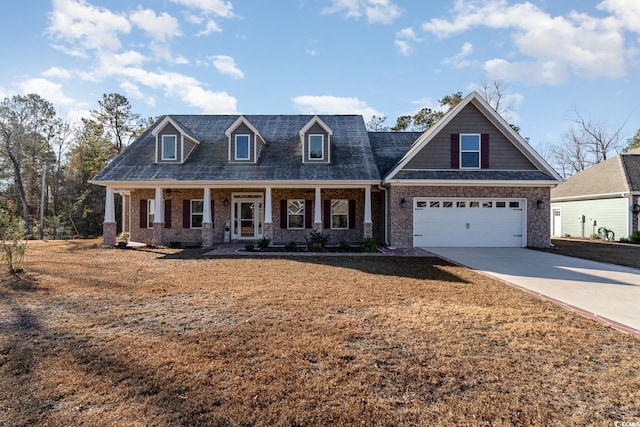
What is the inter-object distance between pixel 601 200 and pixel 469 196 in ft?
40.0

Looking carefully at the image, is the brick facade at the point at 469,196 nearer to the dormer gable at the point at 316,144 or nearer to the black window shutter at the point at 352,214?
the black window shutter at the point at 352,214

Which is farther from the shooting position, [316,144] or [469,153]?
[316,144]

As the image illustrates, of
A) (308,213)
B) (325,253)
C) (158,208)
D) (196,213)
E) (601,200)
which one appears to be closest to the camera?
(325,253)

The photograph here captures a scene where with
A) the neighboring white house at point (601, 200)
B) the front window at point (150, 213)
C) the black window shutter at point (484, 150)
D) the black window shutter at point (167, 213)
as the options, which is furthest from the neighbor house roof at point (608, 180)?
the front window at point (150, 213)

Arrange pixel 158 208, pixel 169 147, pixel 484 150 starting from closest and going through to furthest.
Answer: pixel 484 150 → pixel 158 208 → pixel 169 147

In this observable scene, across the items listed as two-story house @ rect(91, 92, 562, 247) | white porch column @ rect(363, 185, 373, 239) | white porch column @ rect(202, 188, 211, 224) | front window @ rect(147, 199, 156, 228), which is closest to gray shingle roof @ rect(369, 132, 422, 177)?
two-story house @ rect(91, 92, 562, 247)

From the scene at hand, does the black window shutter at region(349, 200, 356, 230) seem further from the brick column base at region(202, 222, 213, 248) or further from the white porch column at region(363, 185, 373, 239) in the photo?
the brick column base at region(202, 222, 213, 248)

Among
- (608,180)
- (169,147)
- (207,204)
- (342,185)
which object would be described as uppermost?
(169,147)

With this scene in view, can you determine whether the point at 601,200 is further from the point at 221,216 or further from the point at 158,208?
the point at 158,208

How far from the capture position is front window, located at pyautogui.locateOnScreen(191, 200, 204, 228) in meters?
16.8

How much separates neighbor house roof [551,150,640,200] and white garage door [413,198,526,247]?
773 centimetres

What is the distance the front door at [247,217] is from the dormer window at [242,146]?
2192 mm

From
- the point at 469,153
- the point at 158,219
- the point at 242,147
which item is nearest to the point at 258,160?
the point at 242,147

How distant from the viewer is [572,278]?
8188mm
